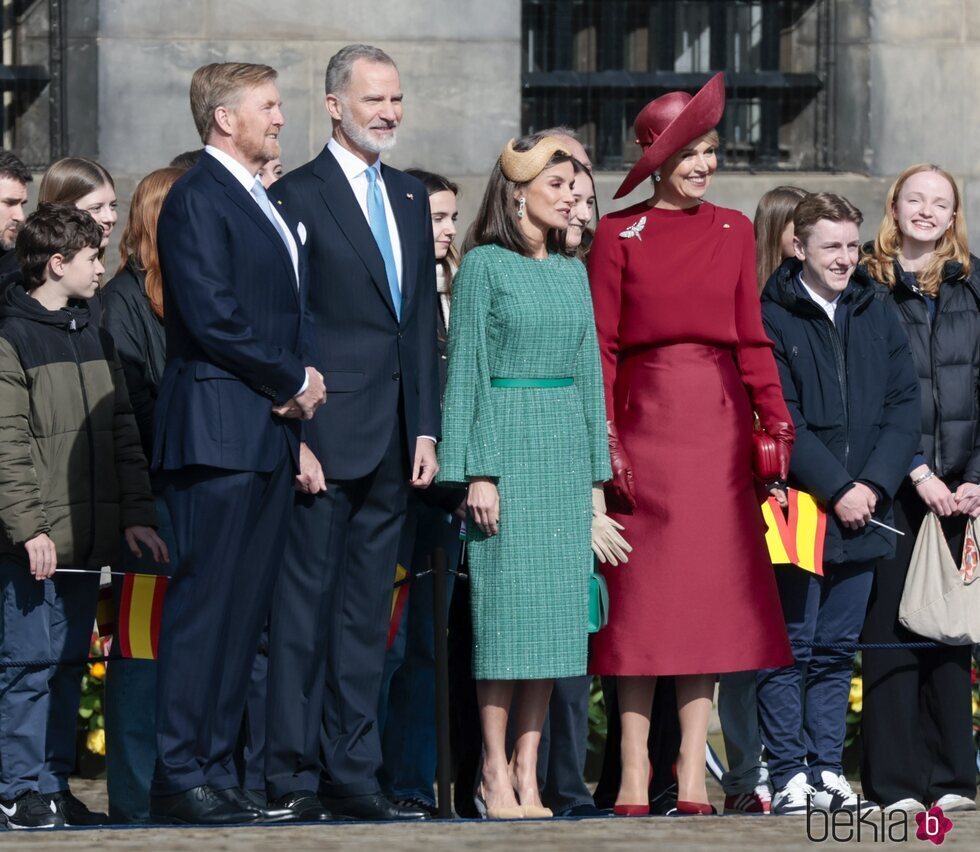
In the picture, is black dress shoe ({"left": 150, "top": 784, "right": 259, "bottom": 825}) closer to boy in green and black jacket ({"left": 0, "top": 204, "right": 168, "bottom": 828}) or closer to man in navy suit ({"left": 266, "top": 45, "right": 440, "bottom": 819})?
man in navy suit ({"left": 266, "top": 45, "right": 440, "bottom": 819})

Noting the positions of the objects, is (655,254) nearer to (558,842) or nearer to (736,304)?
(736,304)

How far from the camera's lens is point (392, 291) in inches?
274

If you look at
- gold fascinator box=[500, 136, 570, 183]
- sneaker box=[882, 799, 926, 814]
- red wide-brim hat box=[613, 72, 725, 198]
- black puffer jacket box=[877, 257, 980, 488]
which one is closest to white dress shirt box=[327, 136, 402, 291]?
gold fascinator box=[500, 136, 570, 183]

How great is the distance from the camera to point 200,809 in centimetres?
651

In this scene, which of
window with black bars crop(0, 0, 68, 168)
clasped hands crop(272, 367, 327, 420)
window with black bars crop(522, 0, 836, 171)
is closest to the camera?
clasped hands crop(272, 367, 327, 420)

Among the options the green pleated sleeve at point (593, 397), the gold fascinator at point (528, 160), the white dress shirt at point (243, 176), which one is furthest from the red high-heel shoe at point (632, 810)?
the gold fascinator at point (528, 160)

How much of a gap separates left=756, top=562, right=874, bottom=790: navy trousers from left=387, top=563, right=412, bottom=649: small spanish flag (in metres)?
1.30

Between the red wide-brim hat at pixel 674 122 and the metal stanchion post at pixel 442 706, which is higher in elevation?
the red wide-brim hat at pixel 674 122

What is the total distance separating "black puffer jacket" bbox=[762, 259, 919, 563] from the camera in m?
7.75

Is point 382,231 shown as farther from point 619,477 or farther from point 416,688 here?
point 416,688

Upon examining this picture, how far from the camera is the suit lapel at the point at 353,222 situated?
22.7ft

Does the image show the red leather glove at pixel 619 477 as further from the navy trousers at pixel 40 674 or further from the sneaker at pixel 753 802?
the navy trousers at pixel 40 674

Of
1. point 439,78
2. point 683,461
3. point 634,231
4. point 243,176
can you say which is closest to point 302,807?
point 683,461

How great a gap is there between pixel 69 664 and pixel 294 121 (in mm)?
4003
